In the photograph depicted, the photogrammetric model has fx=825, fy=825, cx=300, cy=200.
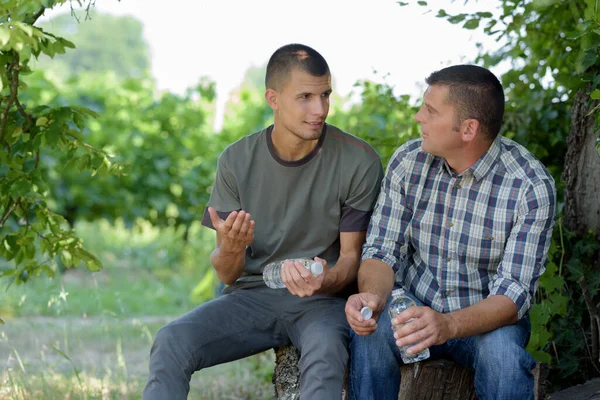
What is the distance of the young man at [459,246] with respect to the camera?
9.23 feet

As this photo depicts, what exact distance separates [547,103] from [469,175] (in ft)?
4.98

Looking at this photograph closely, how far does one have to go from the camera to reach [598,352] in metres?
3.74

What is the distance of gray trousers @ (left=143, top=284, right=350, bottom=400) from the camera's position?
2.87m

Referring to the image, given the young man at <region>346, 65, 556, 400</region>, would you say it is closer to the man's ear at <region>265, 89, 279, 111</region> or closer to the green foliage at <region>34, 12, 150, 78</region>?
the man's ear at <region>265, 89, 279, 111</region>

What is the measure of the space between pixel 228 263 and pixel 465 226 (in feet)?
3.10

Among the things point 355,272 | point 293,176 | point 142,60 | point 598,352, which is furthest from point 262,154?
point 142,60

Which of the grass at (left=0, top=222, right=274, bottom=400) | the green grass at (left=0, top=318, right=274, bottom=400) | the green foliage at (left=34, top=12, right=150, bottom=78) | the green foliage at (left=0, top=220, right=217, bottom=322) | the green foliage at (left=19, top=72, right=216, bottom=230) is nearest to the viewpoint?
the green grass at (left=0, top=318, right=274, bottom=400)

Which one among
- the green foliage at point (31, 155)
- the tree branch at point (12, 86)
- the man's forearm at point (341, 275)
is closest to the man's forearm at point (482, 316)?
the man's forearm at point (341, 275)

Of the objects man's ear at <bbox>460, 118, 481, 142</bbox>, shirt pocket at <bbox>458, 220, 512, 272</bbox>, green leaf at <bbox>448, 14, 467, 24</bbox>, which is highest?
green leaf at <bbox>448, 14, 467, 24</bbox>

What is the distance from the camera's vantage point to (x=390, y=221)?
3221 mm

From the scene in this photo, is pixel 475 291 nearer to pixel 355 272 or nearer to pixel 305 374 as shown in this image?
pixel 355 272

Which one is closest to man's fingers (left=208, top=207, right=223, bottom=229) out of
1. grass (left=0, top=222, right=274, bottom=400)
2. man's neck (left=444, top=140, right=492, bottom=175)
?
man's neck (left=444, top=140, right=492, bottom=175)

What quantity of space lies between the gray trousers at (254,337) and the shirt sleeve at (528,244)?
2.05 ft

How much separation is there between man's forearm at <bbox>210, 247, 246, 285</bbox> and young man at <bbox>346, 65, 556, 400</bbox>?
0.50 metres
